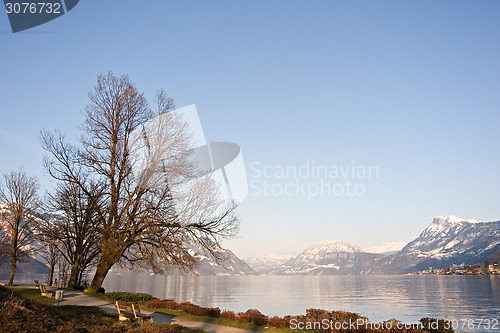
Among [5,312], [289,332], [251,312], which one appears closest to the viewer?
[5,312]

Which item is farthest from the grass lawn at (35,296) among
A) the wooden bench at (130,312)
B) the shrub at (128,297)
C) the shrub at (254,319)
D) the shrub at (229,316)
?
the shrub at (254,319)

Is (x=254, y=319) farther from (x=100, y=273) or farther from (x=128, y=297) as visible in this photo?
(x=100, y=273)

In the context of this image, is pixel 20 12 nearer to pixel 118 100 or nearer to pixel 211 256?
pixel 118 100

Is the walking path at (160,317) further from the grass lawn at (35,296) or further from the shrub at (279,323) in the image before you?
the shrub at (279,323)

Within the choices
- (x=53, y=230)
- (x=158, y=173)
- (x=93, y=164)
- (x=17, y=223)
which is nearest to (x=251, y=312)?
(x=158, y=173)

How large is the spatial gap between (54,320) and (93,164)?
1679cm

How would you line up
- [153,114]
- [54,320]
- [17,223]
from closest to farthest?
1. [54,320]
2. [153,114]
3. [17,223]

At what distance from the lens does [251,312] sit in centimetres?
2245

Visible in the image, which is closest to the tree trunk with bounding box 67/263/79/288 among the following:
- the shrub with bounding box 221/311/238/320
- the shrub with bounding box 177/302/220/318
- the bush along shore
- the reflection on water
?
the bush along shore

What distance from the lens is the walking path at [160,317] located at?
17589 mm

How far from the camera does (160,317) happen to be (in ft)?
66.1

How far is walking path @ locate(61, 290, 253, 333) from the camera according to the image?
1759cm

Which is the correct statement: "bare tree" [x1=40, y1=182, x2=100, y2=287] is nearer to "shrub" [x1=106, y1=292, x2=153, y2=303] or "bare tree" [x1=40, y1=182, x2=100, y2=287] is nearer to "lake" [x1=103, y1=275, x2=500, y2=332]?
"shrub" [x1=106, y1=292, x2=153, y2=303]

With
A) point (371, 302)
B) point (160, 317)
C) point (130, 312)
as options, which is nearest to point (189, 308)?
point (160, 317)
